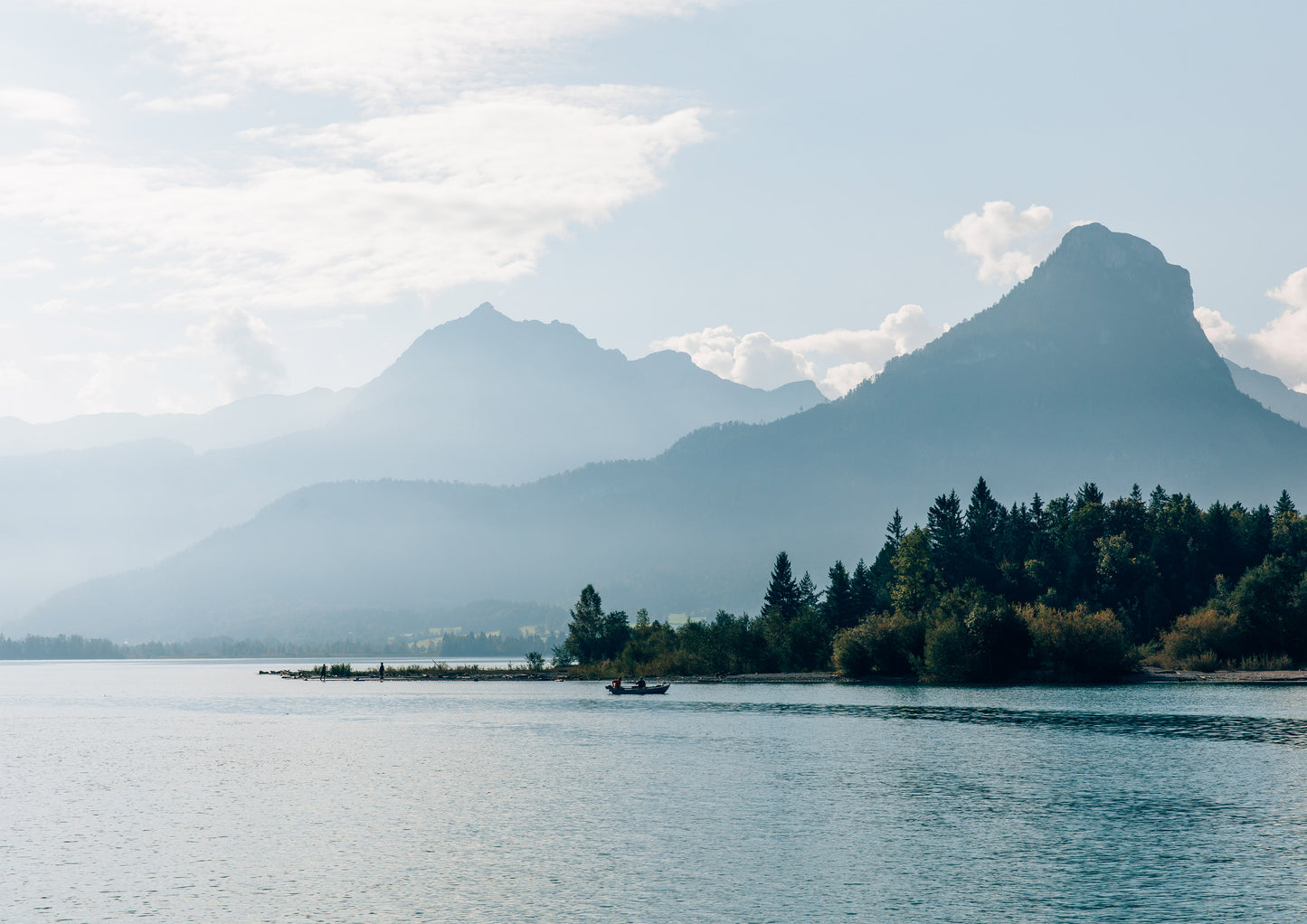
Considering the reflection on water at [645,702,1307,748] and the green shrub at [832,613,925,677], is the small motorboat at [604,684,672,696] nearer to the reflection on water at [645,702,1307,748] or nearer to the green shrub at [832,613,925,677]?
the green shrub at [832,613,925,677]

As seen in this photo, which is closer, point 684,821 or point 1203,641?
point 684,821

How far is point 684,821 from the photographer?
64750 millimetres

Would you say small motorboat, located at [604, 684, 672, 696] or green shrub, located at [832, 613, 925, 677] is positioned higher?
green shrub, located at [832, 613, 925, 677]

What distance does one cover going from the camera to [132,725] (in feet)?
477

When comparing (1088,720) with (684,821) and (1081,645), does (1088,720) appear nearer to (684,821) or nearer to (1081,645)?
(1081,645)

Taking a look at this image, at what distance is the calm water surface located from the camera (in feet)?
154

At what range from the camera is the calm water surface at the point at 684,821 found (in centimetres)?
4697

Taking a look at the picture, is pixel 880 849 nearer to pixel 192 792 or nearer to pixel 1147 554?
pixel 192 792

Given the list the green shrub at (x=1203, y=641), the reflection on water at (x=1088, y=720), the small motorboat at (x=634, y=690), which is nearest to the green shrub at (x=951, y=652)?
the reflection on water at (x=1088, y=720)

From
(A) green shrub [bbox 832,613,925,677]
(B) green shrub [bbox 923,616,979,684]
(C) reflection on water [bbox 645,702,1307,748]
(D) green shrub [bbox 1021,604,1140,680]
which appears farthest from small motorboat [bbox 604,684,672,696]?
(D) green shrub [bbox 1021,604,1140,680]

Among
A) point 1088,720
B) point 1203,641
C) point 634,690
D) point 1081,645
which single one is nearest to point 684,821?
point 1088,720

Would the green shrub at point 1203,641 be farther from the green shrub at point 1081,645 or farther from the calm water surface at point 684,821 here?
the calm water surface at point 684,821

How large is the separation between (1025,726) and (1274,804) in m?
46.5

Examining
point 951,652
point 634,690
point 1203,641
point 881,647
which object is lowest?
point 634,690
